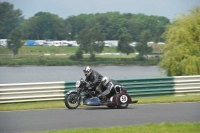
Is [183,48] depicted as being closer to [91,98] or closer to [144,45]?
[144,45]

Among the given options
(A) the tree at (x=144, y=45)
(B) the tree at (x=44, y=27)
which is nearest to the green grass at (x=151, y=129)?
(B) the tree at (x=44, y=27)

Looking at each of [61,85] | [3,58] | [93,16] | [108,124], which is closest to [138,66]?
[93,16]

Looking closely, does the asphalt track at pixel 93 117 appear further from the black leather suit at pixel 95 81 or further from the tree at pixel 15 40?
the tree at pixel 15 40

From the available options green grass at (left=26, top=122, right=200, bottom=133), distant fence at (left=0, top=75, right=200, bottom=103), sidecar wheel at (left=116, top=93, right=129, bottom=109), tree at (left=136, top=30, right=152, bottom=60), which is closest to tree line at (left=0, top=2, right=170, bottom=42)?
tree at (left=136, top=30, right=152, bottom=60)

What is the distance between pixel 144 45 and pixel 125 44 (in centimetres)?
184

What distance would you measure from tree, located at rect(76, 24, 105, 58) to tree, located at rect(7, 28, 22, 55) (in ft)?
15.9

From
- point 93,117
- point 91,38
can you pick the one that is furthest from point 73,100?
point 91,38

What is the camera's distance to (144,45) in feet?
79.5

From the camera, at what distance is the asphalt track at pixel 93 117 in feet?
37.0

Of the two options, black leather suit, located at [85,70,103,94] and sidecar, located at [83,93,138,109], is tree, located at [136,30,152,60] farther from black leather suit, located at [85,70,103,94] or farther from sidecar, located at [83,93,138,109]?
sidecar, located at [83,93,138,109]

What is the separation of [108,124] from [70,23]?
9.73 meters

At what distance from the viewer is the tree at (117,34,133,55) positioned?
22.0 m

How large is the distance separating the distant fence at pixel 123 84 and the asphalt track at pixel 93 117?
2.14 meters

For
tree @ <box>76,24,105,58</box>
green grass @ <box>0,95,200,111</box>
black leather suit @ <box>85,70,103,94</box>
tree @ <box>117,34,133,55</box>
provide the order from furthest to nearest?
tree @ <box>117,34,133,55</box>, tree @ <box>76,24,105,58</box>, green grass @ <box>0,95,200,111</box>, black leather suit @ <box>85,70,103,94</box>
